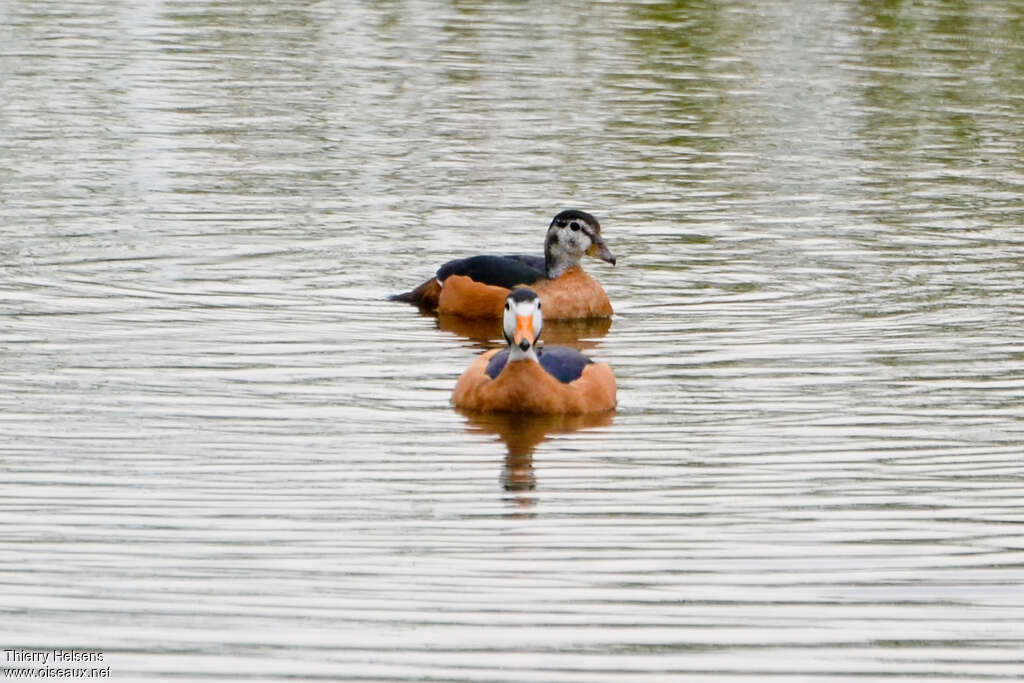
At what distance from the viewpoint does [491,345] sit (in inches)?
695

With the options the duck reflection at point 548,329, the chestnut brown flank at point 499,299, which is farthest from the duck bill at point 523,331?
the chestnut brown flank at point 499,299

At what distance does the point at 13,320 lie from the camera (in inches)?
671

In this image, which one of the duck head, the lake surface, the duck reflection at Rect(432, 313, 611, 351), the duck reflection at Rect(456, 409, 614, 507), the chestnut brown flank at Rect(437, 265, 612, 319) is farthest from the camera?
the chestnut brown flank at Rect(437, 265, 612, 319)

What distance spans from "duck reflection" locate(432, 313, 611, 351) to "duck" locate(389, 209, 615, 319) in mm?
60

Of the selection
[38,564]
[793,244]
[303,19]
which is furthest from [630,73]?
[38,564]

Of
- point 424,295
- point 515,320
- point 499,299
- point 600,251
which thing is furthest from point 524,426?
point 600,251

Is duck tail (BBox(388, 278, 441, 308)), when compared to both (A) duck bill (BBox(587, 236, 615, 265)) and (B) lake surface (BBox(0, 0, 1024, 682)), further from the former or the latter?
(A) duck bill (BBox(587, 236, 615, 265))

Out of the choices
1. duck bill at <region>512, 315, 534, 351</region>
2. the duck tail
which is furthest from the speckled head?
duck bill at <region>512, 315, 534, 351</region>

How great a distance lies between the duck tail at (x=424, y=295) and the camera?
1856 cm

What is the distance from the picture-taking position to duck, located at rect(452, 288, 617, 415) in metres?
14.5

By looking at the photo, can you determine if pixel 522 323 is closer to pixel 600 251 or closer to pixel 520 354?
pixel 520 354

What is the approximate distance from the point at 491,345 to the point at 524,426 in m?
3.38

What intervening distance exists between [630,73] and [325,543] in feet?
77.8

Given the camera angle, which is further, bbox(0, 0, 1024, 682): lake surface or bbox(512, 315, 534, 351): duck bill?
bbox(512, 315, 534, 351): duck bill
